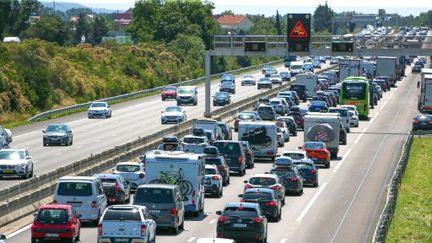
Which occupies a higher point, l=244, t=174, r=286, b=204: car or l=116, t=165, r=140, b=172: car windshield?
l=244, t=174, r=286, b=204: car

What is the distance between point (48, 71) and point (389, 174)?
6042cm

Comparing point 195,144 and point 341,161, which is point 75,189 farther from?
point 341,161

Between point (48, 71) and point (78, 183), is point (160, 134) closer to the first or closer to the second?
point (78, 183)

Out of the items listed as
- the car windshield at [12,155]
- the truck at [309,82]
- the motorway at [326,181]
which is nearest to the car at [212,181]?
the motorway at [326,181]

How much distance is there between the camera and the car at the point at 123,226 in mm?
33094

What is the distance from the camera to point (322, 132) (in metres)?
69.9

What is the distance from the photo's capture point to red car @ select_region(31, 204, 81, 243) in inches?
1361

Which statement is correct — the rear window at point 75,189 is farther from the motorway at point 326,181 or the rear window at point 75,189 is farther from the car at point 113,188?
the car at point 113,188

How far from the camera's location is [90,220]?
131 ft

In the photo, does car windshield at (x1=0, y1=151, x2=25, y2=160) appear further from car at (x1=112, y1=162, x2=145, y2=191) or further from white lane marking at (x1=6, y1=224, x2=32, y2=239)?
white lane marking at (x1=6, y1=224, x2=32, y2=239)

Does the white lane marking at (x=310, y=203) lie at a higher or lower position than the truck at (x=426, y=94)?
higher

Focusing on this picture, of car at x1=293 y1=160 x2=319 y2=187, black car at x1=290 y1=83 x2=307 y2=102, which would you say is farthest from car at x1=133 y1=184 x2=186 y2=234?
black car at x1=290 y1=83 x2=307 y2=102

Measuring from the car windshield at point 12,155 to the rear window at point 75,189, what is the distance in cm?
1483

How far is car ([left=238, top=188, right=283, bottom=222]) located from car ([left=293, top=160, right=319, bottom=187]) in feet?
42.5
